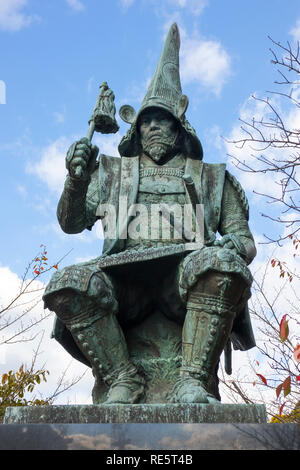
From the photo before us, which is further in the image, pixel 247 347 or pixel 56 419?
pixel 247 347

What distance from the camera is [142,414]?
10.8ft

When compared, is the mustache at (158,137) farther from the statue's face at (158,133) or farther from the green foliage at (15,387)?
the green foliage at (15,387)

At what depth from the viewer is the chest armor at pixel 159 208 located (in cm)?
454

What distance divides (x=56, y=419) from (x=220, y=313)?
1184 mm

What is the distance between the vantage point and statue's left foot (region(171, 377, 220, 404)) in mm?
3385

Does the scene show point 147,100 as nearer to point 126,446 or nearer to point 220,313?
point 220,313

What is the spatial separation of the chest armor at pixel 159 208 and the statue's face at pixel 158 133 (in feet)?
0.49

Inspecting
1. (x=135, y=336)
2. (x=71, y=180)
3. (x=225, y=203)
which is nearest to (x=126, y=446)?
(x=135, y=336)

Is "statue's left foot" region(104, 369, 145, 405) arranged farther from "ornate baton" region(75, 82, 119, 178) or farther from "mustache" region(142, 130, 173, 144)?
"mustache" region(142, 130, 173, 144)

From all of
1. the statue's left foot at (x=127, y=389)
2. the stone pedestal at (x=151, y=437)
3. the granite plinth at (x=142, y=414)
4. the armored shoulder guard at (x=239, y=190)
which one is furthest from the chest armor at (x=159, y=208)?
the stone pedestal at (x=151, y=437)

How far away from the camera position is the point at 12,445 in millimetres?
3049

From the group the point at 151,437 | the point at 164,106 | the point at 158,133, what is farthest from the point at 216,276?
the point at 164,106
